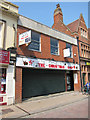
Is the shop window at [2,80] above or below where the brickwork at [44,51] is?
below

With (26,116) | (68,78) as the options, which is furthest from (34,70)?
(68,78)

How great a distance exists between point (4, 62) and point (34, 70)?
3.60 metres

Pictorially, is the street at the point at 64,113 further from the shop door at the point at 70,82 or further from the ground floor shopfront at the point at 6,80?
the shop door at the point at 70,82

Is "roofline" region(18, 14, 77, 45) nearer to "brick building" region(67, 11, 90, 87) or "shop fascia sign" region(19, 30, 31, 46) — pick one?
"shop fascia sign" region(19, 30, 31, 46)

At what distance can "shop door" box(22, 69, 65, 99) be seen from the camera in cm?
967

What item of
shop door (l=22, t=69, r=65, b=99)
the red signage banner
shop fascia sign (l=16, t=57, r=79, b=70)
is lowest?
shop door (l=22, t=69, r=65, b=99)

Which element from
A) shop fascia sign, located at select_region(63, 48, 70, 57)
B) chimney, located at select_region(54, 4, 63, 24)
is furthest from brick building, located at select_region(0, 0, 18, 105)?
chimney, located at select_region(54, 4, 63, 24)

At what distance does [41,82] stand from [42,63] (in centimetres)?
217

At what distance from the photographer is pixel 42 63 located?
10281 mm

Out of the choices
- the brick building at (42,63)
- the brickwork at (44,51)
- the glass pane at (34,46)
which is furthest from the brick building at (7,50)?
the glass pane at (34,46)

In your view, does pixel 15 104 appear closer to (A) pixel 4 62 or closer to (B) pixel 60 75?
(A) pixel 4 62

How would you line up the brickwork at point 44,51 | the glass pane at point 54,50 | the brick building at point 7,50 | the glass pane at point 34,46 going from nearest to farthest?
the brick building at point 7,50, the brickwork at point 44,51, the glass pane at point 34,46, the glass pane at point 54,50

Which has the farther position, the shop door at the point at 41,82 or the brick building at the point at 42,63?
the shop door at the point at 41,82

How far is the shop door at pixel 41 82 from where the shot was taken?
9672 millimetres
